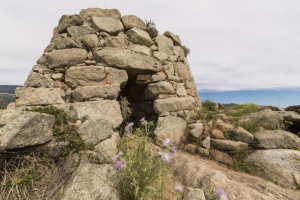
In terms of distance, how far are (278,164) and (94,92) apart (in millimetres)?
3810

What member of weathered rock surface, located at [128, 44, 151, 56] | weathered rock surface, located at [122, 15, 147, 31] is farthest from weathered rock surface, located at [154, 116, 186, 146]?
weathered rock surface, located at [122, 15, 147, 31]

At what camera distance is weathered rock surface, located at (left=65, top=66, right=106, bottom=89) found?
3.01 metres

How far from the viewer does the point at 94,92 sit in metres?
2.98

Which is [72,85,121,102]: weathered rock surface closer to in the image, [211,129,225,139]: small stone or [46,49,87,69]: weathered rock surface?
[46,49,87,69]: weathered rock surface

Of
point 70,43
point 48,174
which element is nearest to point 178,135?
point 48,174

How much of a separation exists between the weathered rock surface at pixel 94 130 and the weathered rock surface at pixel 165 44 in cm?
296

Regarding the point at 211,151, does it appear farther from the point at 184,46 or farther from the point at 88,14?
the point at 88,14

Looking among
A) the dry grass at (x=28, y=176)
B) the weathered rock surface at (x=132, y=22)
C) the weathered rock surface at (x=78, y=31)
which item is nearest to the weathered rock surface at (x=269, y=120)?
the weathered rock surface at (x=132, y=22)

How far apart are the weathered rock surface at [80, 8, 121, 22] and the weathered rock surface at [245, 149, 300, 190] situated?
15.1 feet

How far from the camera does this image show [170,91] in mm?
3941

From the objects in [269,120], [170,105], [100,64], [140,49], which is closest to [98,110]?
[100,64]

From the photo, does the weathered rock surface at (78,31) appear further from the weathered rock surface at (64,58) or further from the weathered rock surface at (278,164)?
the weathered rock surface at (278,164)

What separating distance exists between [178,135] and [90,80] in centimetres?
249

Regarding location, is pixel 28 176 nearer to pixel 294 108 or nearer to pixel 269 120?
pixel 269 120
